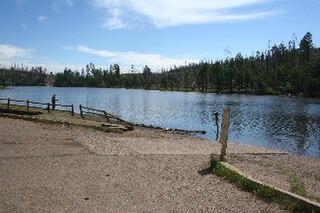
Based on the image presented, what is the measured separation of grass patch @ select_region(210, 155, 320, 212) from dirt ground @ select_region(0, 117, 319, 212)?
0.28m

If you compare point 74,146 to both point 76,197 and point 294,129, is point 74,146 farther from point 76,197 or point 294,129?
point 294,129

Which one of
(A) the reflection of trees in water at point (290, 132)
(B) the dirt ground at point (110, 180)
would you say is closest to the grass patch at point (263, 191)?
(B) the dirt ground at point (110, 180)

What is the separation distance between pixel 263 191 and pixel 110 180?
5011mm

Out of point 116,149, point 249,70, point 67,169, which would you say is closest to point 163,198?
point 67,169

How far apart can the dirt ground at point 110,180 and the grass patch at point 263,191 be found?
0.92 feet

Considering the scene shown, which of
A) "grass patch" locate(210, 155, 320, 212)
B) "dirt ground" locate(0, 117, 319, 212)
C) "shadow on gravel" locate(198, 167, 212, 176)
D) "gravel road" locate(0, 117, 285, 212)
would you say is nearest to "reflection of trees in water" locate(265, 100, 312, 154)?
"dirt ground" locate(0, 117, 319, 212)

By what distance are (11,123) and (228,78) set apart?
132m

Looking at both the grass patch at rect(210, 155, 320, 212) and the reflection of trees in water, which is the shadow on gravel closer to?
the grass patch at rect(210, 155, 320, 212)

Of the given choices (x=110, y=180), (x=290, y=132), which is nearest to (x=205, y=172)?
(x=110, y=180)

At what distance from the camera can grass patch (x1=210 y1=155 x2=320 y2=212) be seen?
9532 mm

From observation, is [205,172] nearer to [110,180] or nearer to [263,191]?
[263,191]

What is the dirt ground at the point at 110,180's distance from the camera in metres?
10.0

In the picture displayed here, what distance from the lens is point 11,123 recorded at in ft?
91.0

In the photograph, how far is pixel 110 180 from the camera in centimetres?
1270
